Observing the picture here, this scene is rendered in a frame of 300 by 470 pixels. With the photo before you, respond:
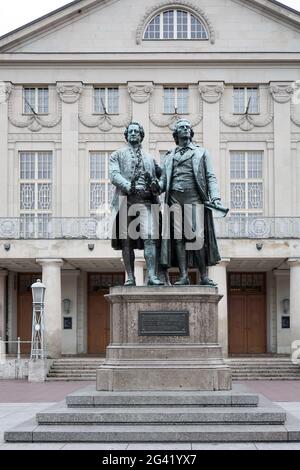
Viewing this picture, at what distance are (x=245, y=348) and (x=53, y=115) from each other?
12210 millimetres

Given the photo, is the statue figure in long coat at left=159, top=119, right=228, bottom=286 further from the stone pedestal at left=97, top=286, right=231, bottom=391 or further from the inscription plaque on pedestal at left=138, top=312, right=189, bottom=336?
the inscription plaque on pedestal at left=138, top=312, right=189, bottom=336

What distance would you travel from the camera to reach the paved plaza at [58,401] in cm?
1027

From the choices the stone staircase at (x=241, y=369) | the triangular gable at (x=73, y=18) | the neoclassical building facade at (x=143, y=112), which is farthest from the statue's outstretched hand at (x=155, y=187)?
the triangular gable at (x=73, y=18)

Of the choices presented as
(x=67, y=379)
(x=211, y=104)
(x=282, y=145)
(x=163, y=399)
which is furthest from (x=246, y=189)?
(x=163, y=399)

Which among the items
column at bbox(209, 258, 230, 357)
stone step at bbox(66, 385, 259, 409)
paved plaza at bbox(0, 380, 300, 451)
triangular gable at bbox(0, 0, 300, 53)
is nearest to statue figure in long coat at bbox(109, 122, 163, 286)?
stone step at bbox(66, 385, 259, 409)

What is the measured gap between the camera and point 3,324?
36.5 m

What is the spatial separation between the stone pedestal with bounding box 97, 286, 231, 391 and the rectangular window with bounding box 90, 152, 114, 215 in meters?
23.6

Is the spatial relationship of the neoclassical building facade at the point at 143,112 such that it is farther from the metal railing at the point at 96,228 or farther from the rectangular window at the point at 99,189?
the metal railing at the point at 96,228

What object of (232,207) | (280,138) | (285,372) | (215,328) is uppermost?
(280,138)

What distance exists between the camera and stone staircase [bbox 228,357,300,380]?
2908 cm

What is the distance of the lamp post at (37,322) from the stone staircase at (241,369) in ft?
2.78
